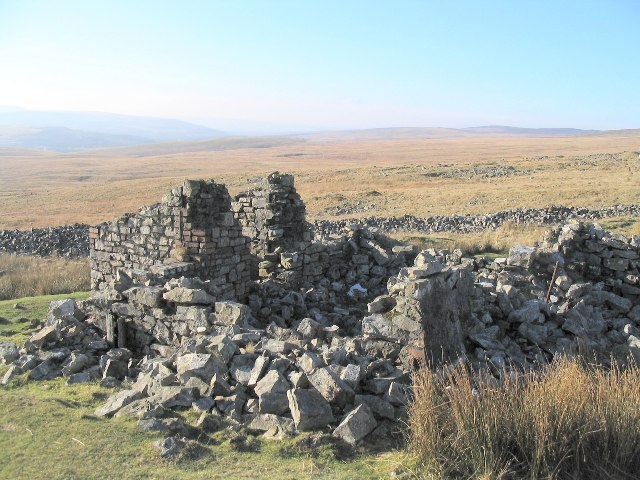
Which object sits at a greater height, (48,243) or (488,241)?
(488,241)

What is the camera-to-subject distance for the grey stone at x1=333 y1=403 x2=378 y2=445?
545 cm

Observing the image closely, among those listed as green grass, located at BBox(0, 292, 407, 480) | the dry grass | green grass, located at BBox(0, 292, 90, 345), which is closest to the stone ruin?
green grass, located at BBox(0, 292, 407, 480)

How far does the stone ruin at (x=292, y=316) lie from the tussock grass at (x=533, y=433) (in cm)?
79

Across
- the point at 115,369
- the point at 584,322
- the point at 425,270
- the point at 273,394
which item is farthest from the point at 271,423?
the point at 584,322

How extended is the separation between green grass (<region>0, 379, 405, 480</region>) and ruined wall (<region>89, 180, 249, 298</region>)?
4.99 metres

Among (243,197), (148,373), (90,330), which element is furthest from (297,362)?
(243,197)

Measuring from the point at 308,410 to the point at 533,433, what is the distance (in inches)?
81.7

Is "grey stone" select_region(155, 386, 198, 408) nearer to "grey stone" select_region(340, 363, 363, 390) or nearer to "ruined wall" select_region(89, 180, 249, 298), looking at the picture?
"grey stone" select_region(340, 363, 363, 390)

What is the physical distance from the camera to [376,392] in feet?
20.0

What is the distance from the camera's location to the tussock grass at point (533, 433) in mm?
4688

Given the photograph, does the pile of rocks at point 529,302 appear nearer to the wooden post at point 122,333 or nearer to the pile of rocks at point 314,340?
the pile of rocks at point 314,340

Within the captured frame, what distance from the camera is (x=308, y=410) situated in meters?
5.63

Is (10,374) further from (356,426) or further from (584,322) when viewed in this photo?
(584,322)

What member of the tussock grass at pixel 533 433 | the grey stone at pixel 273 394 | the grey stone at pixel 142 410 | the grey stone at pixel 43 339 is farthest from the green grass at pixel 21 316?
the tussock grass at pixel 533 433
